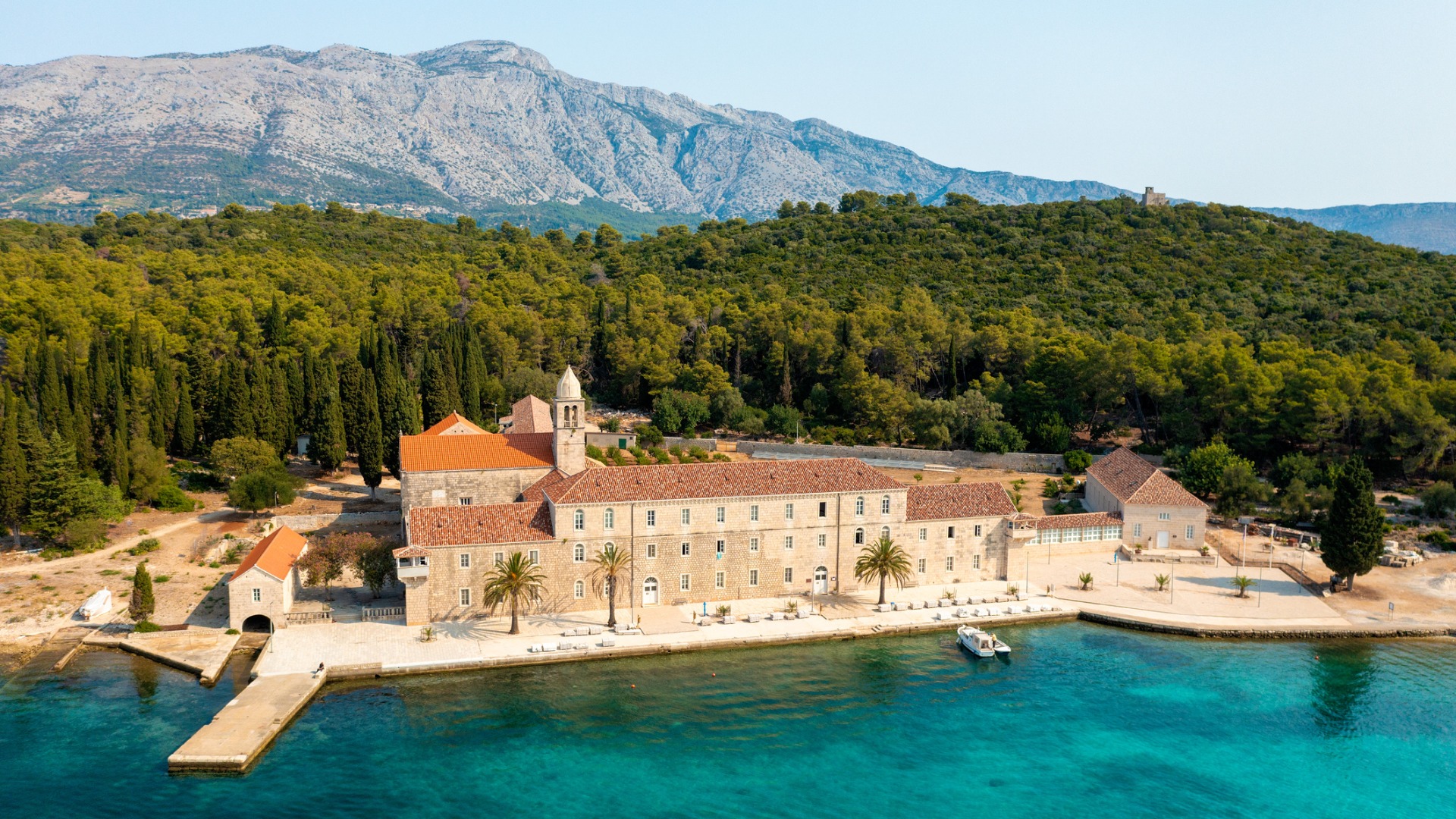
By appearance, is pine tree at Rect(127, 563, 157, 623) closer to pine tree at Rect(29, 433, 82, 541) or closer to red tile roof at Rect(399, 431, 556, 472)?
pine tree at Rect(29, 433, 82, 541)

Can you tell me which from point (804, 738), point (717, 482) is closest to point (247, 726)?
point (804, 738)

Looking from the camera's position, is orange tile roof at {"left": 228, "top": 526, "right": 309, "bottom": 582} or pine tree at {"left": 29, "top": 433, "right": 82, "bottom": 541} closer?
orange tile roof at {"left": 228, "top": 526, "right": 309, "bottom": 582}

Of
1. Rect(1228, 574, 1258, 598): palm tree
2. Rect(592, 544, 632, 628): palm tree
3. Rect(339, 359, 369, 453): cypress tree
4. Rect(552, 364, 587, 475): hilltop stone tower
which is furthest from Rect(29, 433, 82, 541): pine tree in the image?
Rect(1228, 574, 1258, 598): palm tree

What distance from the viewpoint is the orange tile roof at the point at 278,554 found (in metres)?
39.1

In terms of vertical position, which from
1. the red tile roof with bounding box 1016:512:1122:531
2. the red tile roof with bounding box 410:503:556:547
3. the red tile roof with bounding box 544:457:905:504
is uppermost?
the red tile roof with bounding box 544:457:905:504

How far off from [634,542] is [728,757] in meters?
13.1

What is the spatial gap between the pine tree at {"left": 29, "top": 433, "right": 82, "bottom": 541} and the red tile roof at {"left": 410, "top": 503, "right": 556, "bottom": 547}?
2058cm

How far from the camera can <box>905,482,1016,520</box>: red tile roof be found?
1806 inches

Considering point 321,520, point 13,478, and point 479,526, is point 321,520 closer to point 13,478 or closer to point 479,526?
point 13,478

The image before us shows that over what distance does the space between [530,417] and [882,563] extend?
28264mm

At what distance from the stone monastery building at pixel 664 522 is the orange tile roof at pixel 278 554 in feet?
15.8

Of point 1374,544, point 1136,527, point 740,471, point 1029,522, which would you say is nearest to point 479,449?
point 740,471

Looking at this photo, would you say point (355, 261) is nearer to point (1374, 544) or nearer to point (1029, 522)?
point (1029, 522)

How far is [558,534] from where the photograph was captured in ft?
133
